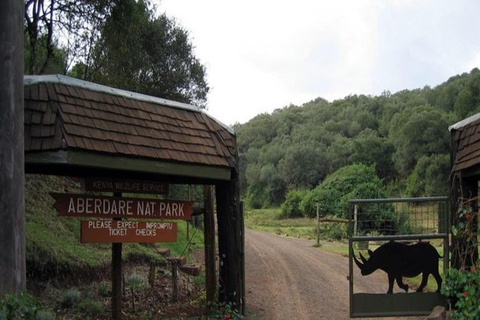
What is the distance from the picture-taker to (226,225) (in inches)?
362

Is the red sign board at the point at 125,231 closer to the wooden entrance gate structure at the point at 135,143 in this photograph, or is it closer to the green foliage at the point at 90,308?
the wooden entrance gate structure at the point at 135,143

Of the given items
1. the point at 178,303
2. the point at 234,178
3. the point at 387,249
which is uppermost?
the point at 234,178

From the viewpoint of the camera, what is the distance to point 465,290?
24.7 ft

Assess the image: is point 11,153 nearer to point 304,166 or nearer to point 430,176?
point 430,176

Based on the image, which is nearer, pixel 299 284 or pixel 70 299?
pixel 70 299

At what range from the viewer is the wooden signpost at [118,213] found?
23.7ft

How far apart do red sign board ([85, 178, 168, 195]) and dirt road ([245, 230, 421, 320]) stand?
3.10m

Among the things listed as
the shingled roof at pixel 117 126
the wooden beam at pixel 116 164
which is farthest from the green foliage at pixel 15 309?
the shingled roof at pixel 117 126

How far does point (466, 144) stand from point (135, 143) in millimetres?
→ 4892

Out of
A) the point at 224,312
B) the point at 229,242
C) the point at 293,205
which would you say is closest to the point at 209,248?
the point at 229,242

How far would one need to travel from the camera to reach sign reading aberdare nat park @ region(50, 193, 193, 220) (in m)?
7.09

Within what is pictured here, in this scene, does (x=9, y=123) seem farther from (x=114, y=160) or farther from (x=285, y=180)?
(x=285, y=180)

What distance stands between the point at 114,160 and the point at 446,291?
5.23 m

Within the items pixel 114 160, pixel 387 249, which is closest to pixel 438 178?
pixel 387 249
